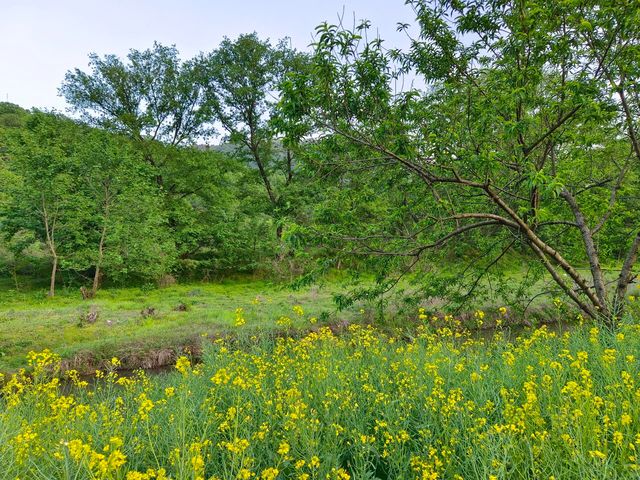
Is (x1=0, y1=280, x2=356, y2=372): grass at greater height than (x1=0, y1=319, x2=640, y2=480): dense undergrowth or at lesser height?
lesser

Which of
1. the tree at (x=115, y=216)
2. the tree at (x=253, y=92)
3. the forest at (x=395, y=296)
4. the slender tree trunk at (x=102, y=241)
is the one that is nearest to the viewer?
the forest at (x=395, y=296)

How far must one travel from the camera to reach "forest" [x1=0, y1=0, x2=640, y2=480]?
2619 mm

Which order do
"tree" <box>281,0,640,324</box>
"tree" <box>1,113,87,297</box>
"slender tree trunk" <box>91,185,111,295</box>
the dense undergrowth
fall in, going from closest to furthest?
A: the dense undergrowth, "tree" <box>281,0,640,324</box>, "tree" <box>1,113,87,297</box>, "slender tree trunk" <box>91,185,111,295</box>

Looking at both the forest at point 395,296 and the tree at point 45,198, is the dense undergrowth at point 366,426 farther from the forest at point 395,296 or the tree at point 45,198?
the tree at point 45,198

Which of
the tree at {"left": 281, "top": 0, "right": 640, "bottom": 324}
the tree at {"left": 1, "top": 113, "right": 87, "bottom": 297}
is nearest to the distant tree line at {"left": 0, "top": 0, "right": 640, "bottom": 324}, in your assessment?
the tree at {"left": 281, "top": 0, "right": 640, "bottom": 324}

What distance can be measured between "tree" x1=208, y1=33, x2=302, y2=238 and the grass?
6613 millimetres

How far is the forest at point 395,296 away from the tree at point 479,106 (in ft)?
0.15

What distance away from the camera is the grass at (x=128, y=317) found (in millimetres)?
11133

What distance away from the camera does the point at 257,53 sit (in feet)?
76.0

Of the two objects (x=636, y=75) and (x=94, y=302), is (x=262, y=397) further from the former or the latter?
(x=94, y=302)

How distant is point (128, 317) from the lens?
14.4 metres

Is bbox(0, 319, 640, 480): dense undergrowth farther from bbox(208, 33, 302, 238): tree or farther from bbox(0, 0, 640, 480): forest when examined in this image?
bbox(208, 33, 302, 238): tree

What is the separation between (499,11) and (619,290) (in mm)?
5518

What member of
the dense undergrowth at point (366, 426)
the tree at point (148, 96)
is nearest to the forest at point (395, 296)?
the dense undergrowth at point (366, 426)
